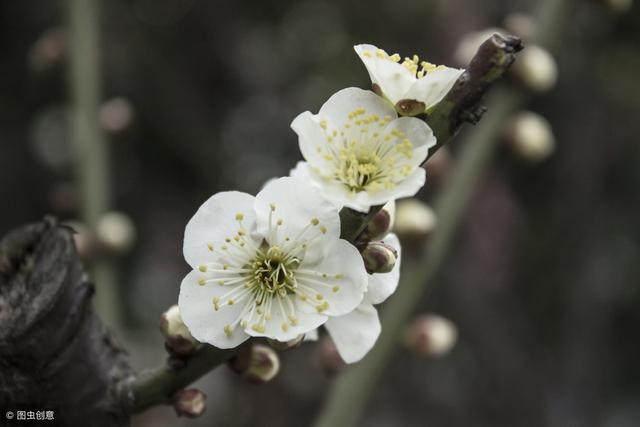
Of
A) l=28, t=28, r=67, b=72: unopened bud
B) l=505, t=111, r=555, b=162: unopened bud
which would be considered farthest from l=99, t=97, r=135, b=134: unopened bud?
l=505, t=111, r=555, b=162: unopened bud

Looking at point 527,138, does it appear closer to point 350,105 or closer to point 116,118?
point 350,105

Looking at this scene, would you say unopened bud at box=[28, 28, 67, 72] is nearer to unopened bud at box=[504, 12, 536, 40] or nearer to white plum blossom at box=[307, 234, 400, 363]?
unopened bud at box=[504, 12, 536, 40]

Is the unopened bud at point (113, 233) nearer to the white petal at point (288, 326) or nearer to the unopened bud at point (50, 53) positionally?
the unopened bud at point (50, 53)

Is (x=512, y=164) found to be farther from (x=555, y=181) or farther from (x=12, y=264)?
(x=12, y=264)

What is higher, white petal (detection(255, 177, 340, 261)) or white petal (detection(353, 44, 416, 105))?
white petal (detection(353, 44, 416, 105))

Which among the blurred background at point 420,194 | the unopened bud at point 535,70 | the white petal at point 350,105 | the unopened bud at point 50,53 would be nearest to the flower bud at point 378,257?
the white petal at point 350,105

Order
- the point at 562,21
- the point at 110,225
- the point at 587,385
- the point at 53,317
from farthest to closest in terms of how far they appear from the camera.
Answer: the point at 587,385, the point at 110,225, the point at 562,21, the point at 53,317

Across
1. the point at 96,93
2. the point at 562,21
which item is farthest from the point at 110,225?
the point at 562,21
